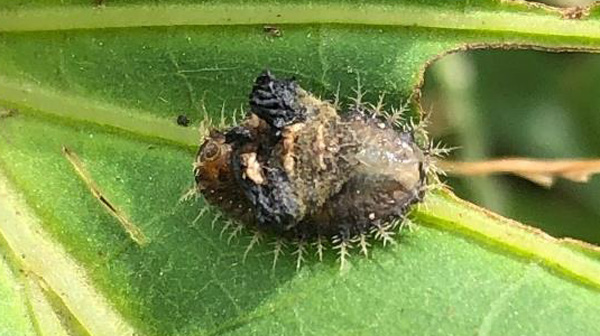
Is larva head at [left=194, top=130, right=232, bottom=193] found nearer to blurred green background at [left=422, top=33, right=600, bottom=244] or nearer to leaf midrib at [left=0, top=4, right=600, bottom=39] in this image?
leaf midrib at [left=0, top=4, right=600, bottom=39]

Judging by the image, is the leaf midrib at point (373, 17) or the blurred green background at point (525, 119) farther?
the blurred green background at point (525, 119)

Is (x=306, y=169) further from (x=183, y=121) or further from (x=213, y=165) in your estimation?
(x=183, y=121)

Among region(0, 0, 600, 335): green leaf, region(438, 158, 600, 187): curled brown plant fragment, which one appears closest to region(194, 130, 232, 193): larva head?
region(0, 0, 600, 335): green leaf

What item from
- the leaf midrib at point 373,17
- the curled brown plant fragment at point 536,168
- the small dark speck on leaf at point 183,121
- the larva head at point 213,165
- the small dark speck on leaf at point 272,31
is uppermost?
the leaf midrib at point 373,17

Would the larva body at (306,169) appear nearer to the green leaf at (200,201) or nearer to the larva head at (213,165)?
the larva head at (213,165)

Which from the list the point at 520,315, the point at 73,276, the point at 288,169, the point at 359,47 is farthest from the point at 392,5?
the point at 73,276

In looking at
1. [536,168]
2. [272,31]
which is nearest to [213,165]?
[272,31]

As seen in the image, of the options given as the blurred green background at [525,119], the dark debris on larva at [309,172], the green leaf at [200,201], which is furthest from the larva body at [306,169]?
the blurred green background at [525,119]

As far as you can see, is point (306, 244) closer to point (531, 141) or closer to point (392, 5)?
point (392, 5)

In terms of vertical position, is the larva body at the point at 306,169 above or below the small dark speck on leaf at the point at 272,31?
below
